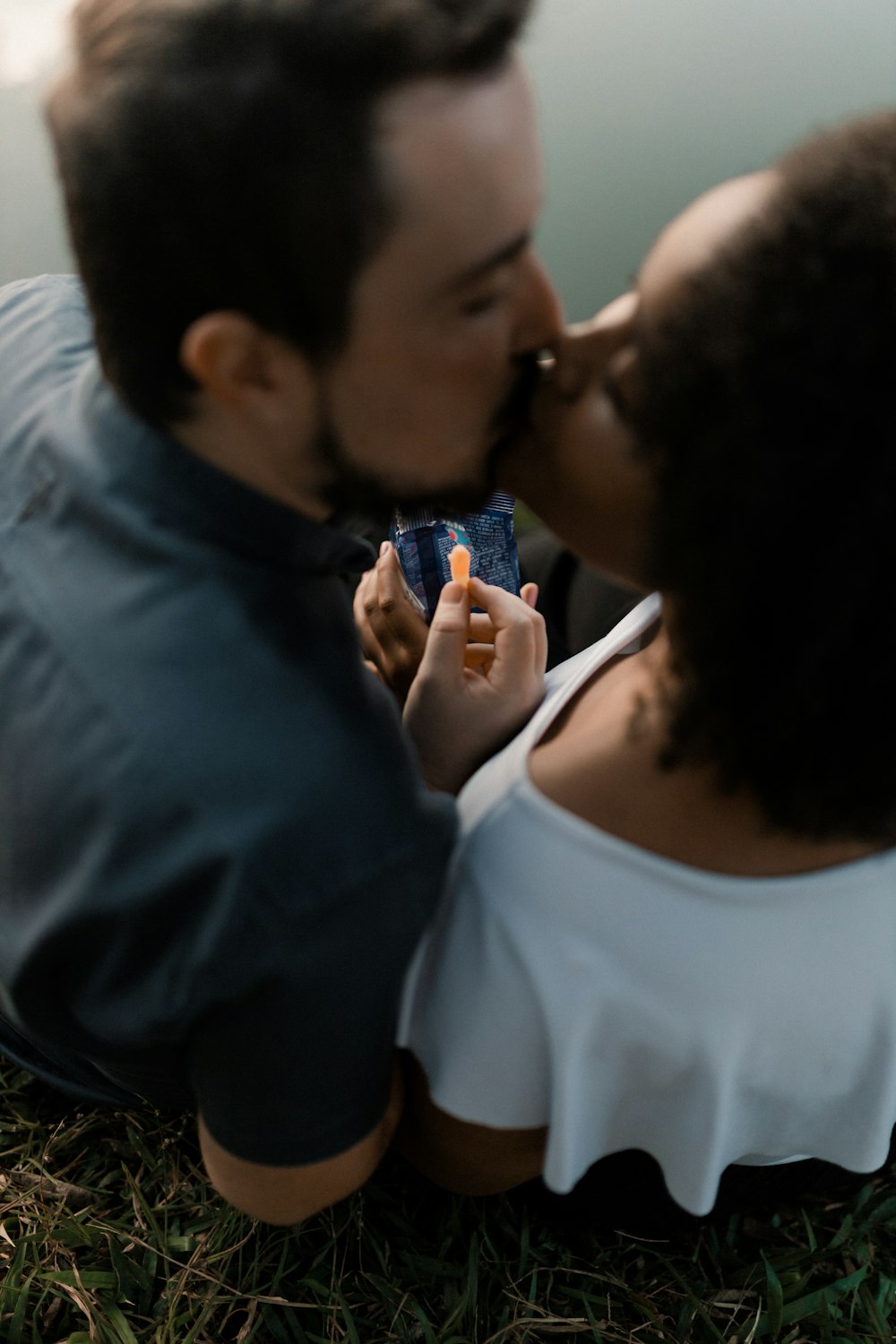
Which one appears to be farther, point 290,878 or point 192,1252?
point 192,1252

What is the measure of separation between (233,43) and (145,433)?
274mm

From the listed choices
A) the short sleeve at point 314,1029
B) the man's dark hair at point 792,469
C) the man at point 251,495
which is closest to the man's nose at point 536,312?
the man at point 251,495

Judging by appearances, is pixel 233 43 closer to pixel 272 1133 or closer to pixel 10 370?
pixel 10 370

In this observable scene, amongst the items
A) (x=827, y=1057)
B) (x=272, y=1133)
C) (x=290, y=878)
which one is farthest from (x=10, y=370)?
(x=827, y=1057)

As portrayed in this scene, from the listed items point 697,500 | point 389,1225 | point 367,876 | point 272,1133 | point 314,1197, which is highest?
point 697,500

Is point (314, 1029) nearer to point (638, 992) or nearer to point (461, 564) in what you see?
point (638, 992)

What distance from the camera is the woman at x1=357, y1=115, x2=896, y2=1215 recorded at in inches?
25.7

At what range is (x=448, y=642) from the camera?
3.48 ft

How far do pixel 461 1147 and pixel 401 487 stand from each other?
25.6 inches

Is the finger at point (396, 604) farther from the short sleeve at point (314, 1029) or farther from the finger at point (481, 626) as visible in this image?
the short sleeve at point (314, 1029)

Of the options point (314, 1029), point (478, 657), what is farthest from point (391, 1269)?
point (478, 657)

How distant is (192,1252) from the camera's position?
1256 mm

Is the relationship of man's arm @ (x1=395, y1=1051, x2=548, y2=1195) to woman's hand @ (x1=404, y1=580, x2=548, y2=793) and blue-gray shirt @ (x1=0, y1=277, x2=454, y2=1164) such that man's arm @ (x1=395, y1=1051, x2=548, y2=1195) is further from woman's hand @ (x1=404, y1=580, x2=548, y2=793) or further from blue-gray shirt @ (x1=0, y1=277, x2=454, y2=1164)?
woman's hand @ (x1=404, y1=580, x2=548, y2=793)

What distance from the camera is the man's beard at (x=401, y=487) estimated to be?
828mm
